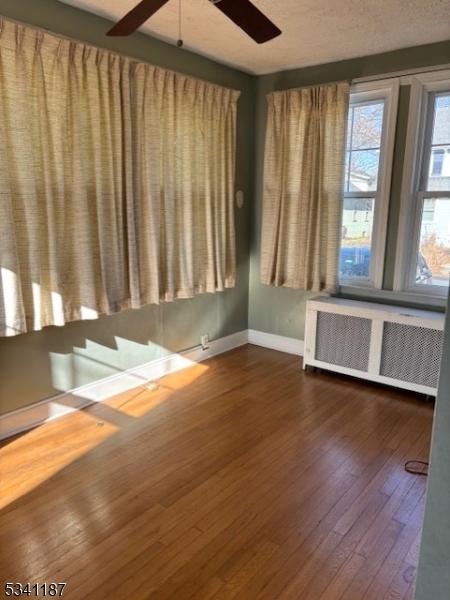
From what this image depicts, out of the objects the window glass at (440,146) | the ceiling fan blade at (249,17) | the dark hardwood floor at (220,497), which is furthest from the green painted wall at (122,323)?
the window glass at (440,146)

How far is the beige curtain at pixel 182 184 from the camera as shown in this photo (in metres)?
3.16

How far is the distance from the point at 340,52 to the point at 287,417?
2.85 m

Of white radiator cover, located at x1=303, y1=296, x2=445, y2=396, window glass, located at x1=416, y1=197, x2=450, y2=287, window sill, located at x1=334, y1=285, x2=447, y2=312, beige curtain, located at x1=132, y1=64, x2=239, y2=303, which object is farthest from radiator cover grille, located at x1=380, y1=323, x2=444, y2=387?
beige curtain, located at x1=132, y1=64, x2=239, y2=303

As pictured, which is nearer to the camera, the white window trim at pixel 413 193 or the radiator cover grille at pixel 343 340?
the white window trim at pixel 413 193

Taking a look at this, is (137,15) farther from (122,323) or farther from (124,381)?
(124,381)

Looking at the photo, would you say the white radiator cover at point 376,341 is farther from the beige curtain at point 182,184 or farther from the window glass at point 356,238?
the beige curtain at point 182,184

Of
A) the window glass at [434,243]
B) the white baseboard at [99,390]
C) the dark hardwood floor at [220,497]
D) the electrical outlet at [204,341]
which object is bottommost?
the dark hardwood floor at [220,497]

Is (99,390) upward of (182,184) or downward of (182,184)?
downward

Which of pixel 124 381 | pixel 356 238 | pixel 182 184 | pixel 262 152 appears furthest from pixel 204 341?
pixel 262 152

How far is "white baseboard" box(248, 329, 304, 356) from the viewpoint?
4312 millimetres

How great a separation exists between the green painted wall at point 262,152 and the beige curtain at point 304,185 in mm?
191

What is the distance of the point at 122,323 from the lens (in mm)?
3334


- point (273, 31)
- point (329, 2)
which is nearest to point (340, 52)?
point (329, 2)

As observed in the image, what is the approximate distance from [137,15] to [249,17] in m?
0.48
